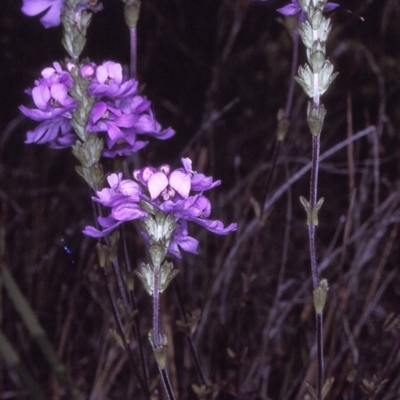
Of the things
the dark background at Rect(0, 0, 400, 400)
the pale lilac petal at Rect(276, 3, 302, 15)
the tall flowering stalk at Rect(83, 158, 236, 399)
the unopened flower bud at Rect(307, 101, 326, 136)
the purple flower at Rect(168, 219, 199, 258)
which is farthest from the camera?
the dark background at Rect(0, 0, 400, 400)

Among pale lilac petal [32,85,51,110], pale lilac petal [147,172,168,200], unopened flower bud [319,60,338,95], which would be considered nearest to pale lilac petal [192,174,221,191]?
pale lilac petal [147,172,168,200]

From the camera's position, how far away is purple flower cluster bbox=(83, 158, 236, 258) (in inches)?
62.2

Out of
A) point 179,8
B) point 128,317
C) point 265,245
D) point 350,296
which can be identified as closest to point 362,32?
point 179,8

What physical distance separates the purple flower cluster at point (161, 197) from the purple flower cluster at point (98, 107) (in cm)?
30

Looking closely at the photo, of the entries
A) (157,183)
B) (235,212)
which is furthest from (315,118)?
(235,212)

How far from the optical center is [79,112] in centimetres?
181

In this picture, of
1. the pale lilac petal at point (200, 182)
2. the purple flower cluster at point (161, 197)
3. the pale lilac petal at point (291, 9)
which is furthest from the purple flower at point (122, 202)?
the pale lilac petal at point (291, 9)

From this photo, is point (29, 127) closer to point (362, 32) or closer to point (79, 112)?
point (362, 32)

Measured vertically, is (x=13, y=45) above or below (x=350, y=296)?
above

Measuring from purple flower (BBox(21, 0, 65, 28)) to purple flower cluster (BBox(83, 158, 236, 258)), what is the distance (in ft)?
2.58

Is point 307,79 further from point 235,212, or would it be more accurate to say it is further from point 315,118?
point 235,212

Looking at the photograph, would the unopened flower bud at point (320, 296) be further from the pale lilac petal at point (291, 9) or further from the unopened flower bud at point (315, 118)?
the pale lilac petal at point (291, 9)

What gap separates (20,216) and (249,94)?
103 inches

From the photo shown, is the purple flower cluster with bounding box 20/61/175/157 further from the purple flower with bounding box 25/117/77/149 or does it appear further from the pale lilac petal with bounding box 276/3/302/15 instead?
the pale lilac petal with bounding box 276/3/302/15
